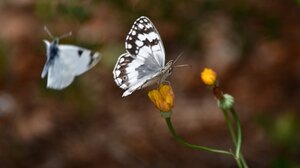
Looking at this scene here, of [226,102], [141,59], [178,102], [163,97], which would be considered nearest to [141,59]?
[141,59]

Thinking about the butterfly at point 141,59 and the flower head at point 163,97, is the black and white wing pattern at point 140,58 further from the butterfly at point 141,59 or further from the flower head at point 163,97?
the flower head at point 163,97

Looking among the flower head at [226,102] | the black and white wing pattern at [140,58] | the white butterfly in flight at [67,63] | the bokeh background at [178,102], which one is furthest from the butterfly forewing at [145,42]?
the bokeh background at [178,102]

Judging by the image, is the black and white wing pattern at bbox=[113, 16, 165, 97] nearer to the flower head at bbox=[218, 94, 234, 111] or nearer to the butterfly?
the butterfly

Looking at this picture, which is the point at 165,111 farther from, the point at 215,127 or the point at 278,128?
the point at 215,127

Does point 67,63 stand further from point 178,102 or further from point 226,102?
point 178,102

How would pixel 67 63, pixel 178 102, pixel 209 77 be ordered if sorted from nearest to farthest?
pixel 67 63, pixel 209 77, pixel 178 102

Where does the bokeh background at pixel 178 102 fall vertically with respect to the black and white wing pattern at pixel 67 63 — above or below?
below

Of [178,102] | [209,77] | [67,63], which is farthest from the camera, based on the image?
[178,102]
